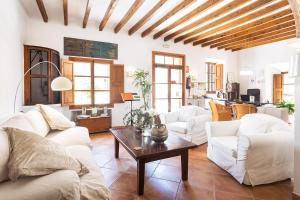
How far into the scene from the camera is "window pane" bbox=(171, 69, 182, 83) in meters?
6.62

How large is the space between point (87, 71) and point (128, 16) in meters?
1.99

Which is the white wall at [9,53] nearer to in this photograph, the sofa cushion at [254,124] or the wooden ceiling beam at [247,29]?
the sofa cushion at [254,124]

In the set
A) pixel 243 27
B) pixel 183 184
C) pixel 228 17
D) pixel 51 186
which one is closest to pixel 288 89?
pixel 243 27

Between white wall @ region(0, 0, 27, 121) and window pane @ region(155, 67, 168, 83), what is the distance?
3.88m

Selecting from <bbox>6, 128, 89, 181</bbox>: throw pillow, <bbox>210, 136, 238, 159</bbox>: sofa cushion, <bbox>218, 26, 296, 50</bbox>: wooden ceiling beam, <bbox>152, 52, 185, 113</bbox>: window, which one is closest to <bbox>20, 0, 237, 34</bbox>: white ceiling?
<bbox>152, 52, 185, 113</bbox>: window

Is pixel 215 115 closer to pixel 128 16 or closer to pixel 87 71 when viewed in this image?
pixel 128 16

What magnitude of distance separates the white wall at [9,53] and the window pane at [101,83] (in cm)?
195

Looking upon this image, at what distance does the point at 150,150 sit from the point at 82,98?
3.68 metres

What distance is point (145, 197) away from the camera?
81.4 inches

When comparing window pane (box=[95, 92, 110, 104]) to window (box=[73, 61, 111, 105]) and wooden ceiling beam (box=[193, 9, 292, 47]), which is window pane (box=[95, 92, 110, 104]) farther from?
wooden ceiling beam (box=[193, 9, 292, 47])

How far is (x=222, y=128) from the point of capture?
9.96 feet

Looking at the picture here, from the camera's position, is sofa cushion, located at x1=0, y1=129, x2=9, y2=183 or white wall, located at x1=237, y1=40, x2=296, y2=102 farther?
white wall, located at x1=237, y1=40, x2=296, y2=102

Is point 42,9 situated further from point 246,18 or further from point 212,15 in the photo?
point 246,18

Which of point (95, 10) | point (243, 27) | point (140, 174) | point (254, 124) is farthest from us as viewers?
point (243, 27)
